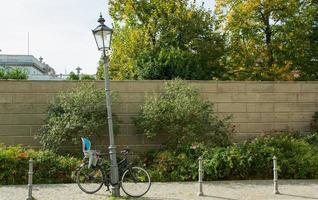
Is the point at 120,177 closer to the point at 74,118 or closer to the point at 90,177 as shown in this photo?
the point at 90,177

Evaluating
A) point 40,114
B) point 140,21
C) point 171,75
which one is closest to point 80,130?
point 40,114

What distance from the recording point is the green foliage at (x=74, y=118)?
45.1 ft

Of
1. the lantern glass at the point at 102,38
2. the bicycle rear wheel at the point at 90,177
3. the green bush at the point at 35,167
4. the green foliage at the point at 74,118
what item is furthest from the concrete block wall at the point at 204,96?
the lantern glass at the point at 102,38

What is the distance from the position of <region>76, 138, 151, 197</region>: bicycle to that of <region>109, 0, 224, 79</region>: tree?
8092mm

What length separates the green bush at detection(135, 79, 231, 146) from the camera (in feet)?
46.8

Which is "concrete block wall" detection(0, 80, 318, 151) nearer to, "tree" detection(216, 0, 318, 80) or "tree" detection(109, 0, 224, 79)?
"tree" detection(109, 0, 224, 79)

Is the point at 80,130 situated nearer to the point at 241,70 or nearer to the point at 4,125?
the point at 4,125

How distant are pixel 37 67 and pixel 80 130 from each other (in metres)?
64.9

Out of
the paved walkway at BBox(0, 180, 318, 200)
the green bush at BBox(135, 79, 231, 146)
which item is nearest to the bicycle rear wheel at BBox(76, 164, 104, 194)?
the paved walkway at BBox(0, 180, 318, 200)

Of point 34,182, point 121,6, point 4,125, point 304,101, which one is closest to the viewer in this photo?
point 34,182

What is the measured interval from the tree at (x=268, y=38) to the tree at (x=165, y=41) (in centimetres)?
126

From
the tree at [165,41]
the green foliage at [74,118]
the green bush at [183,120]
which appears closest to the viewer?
the green foliage at [74,118]

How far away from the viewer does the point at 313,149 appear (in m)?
13.9

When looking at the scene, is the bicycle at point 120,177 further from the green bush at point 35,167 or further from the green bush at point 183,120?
the green bush at point 183,120
